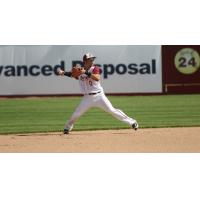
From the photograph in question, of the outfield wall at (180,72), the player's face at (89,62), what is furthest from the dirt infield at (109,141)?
the outfield wall at (180,72)

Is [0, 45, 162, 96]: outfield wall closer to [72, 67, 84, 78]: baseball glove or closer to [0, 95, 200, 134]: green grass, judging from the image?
[0, 95, 200, 134]: green grass

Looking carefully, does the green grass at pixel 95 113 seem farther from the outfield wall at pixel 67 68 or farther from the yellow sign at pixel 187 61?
the yellow sign at pixel 187 61

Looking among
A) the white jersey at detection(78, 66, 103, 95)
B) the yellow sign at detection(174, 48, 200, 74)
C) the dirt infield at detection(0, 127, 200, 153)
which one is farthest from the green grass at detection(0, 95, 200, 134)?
the white jersey at detection(78, 66, 103, 95)

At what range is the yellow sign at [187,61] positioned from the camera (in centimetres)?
2078

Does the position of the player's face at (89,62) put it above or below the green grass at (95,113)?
above

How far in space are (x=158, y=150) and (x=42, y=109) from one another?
347 inches

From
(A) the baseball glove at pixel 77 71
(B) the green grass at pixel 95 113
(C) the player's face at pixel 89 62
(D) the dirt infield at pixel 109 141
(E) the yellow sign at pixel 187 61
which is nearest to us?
(D) the dirt infield at pixel 109 141

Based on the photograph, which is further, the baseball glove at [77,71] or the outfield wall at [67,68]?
the outfield wall at [67,68]

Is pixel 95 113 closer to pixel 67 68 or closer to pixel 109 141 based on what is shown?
pixel 67 68

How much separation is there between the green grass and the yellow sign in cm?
139

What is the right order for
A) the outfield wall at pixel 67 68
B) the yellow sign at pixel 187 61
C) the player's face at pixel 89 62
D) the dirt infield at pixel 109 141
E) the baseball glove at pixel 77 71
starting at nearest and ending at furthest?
the dirt infield at pixel 109 141 → the baseball glove at pixel 77 71 → the player's face at pixel 89 62 → the outfield wall at pixel 67 68 → the yellow sign at pixel 187 61

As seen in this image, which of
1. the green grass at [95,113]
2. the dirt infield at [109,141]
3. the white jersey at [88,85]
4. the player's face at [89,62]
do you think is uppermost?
the player's face at [89,62]

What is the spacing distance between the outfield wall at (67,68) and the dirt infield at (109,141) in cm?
945

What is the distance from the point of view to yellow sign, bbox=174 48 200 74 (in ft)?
68.2
